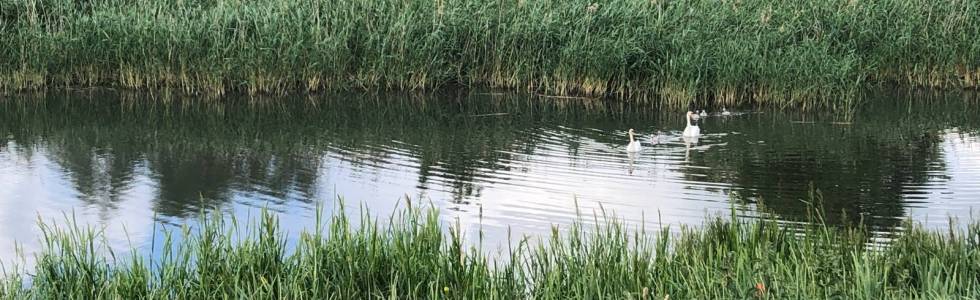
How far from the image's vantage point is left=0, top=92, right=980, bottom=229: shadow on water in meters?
10.8

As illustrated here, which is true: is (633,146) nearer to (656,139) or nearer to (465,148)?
(656,139)

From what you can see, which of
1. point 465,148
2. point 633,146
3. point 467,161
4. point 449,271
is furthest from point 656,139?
point 449,271

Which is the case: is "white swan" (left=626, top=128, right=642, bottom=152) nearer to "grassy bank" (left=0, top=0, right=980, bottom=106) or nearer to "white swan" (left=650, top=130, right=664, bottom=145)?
"white swan" (left=650, top=130, right=664, bottom=145)

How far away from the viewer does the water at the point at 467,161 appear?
9.89 metres

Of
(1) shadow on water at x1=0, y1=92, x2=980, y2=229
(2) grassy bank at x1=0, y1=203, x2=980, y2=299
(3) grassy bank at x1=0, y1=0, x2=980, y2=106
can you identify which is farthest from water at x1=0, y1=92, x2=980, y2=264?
(2) grassy bank at x1=0, y1=203, x2=980, y2=299

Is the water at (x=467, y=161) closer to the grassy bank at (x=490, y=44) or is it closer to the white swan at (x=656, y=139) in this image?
the white swan at (x=656, y=139)

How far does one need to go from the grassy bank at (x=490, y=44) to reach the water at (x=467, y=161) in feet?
1.72

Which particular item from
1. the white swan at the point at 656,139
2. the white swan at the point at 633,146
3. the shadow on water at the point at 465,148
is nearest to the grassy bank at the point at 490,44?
the shadow on water at the point at 465,148

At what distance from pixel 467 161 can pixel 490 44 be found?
18.4 ft

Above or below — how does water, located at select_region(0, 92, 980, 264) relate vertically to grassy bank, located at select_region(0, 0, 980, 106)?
below

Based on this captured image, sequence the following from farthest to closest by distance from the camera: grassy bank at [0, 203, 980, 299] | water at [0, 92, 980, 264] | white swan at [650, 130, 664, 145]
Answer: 1. white swan at [650, 130, 664, 145]
2. water at [0, 92, 980, 264]
3. grassy bank at [0, 203, 980, 299]

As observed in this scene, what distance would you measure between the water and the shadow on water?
36mm

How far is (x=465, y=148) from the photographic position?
43.3ft

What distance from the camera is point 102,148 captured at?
43.3ft
